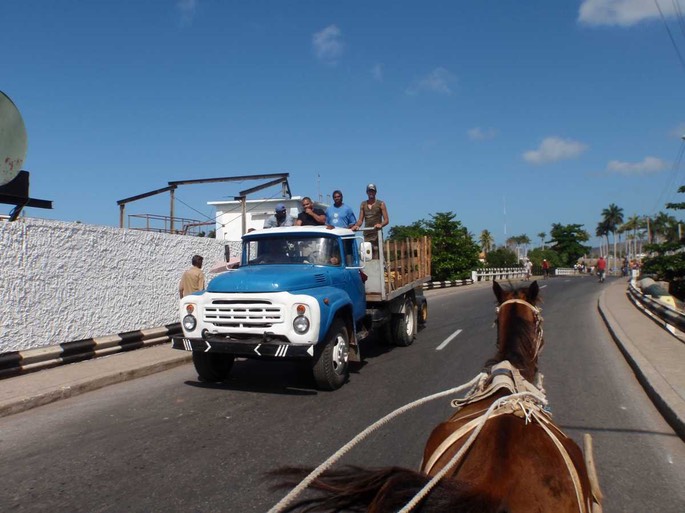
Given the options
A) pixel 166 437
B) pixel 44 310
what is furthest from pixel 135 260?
pixel 166 437

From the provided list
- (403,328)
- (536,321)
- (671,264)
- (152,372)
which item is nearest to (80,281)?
(152,372)

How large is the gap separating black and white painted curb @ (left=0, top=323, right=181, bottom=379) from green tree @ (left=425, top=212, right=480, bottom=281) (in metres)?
28.8

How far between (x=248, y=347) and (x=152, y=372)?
280 cm

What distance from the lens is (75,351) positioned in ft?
28.5

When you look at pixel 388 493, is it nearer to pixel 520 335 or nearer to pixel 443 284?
pixel 520 335

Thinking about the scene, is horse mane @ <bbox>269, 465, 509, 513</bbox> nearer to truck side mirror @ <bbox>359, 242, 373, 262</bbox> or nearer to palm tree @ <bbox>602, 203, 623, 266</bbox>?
truck side mirror @ <bbox>359, 242, 373, 262</bbox>

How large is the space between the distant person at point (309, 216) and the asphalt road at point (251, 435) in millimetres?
2665

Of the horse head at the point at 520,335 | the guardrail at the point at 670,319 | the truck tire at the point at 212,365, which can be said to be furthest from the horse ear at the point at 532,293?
the guardrail at the point at 670,319

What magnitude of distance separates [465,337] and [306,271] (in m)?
6.06

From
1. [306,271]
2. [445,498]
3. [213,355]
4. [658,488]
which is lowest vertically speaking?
[658,488]

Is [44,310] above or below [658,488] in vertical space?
above

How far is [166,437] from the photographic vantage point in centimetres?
536

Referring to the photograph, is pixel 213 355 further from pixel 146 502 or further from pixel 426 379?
pixel 146 502

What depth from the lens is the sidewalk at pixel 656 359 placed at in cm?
605
